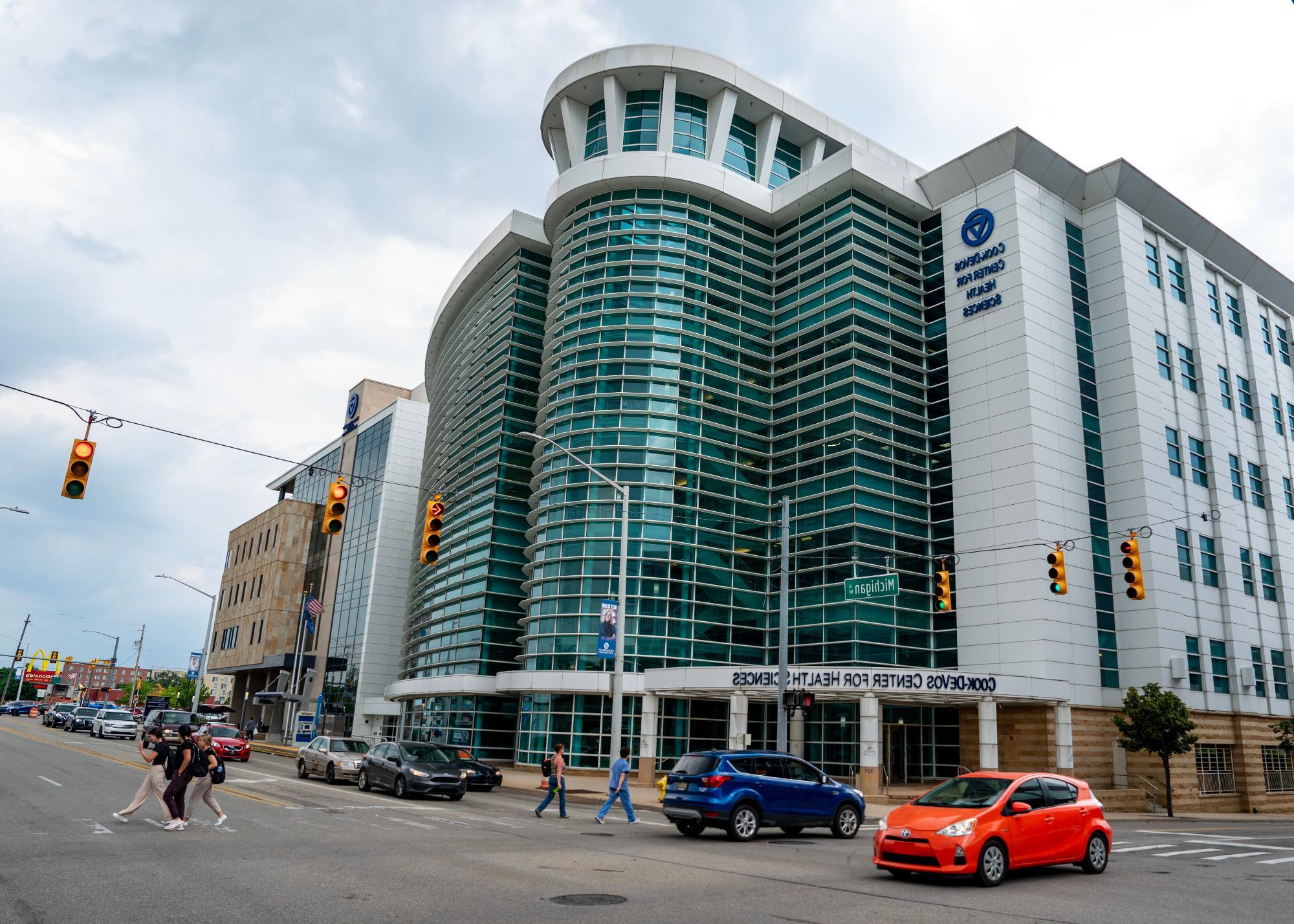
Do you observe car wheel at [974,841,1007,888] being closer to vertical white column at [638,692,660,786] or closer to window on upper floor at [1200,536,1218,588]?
vertical white column at [638,692,660,786]

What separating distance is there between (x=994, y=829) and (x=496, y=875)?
6.91 metres

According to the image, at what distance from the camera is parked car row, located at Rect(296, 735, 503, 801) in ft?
83.0

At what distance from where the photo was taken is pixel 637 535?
144ft

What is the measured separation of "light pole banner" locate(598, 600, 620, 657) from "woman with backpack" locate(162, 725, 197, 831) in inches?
517

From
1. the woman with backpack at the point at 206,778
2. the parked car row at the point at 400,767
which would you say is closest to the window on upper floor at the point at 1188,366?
the parked car row at the point at 400,767

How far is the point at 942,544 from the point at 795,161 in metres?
25.9

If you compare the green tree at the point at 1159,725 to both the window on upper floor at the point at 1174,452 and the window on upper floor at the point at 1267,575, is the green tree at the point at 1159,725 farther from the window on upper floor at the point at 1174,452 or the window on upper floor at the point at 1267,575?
the window on upper floor at the point at 1267,575

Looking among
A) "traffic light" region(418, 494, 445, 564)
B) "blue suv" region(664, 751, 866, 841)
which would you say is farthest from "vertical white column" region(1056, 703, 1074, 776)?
"traffic light" region(418, 494, 445, 564)

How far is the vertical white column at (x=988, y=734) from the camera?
34844 millimetres

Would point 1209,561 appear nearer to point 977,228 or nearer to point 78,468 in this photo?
point 977,228

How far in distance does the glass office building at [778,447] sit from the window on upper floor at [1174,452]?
2029 mm

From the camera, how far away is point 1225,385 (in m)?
52.6

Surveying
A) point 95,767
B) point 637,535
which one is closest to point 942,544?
point 637,535

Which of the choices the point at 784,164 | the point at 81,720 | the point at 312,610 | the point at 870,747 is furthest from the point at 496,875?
the point at 81,720
